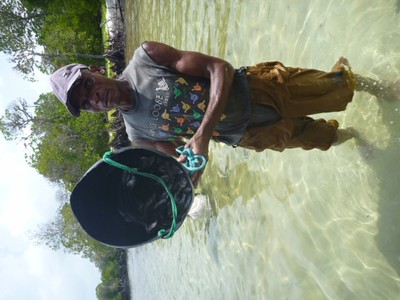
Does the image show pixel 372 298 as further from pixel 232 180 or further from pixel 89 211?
pixel 232 180

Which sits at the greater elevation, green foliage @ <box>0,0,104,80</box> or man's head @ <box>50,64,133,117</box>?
man's head @ <box>50,64,133,117</box>

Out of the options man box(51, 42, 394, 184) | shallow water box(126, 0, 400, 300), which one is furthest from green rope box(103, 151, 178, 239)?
shallow water box(126, 0, 400, 300)

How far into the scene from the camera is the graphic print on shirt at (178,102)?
308 centimetres

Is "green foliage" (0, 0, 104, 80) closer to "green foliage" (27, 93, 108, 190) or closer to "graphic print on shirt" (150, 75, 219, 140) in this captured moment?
"green foliage" (27, 93, 108, 190)

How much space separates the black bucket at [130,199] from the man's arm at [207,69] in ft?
1.55

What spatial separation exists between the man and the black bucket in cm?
33

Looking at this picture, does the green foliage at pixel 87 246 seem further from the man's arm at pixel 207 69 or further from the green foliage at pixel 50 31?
the man's arm at pixel 207 69

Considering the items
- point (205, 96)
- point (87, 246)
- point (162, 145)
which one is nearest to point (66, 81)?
point (162, 145)

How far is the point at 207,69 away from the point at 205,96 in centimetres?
23

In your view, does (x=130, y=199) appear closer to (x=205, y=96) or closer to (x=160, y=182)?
(x=160, y=182)

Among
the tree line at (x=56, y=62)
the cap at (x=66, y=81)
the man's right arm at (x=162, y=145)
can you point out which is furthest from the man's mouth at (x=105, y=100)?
the tree line at (x=56, y=62)

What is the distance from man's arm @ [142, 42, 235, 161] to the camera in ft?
9.46

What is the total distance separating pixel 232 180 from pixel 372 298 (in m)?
3.12

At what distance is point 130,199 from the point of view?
9.30ft
